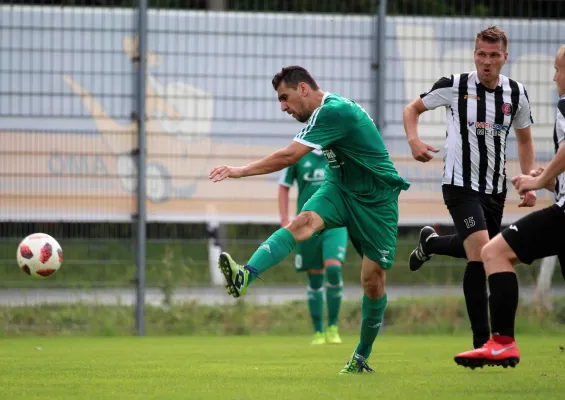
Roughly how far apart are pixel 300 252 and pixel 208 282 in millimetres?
1778

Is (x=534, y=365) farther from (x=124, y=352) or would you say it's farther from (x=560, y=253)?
(x=124, y=352)

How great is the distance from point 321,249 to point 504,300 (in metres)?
5.47

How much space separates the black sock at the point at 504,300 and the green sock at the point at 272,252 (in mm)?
1233

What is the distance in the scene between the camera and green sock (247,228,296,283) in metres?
6.32

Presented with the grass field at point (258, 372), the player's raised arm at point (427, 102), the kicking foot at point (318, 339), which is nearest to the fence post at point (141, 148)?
the grass field at point (258, 372)

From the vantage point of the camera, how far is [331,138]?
22.3 feet

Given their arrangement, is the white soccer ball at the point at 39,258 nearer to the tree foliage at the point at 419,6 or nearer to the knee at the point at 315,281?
the knee at the point at 315,281

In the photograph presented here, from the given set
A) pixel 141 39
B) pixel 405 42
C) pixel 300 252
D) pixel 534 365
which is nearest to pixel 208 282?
pixel 300 252

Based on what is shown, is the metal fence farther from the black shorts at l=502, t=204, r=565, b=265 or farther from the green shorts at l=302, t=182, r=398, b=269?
the black shorts at l=502, t=204, r=565, b=265

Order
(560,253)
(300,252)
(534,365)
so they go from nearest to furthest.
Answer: (560,253)
(534,365)
(300,252)

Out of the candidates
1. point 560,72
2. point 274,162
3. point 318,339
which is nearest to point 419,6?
point 318,339

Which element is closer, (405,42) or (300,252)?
(300,252)

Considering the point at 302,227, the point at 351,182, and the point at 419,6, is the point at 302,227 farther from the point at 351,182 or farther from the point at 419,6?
the point at 419,6

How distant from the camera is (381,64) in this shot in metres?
13.0
